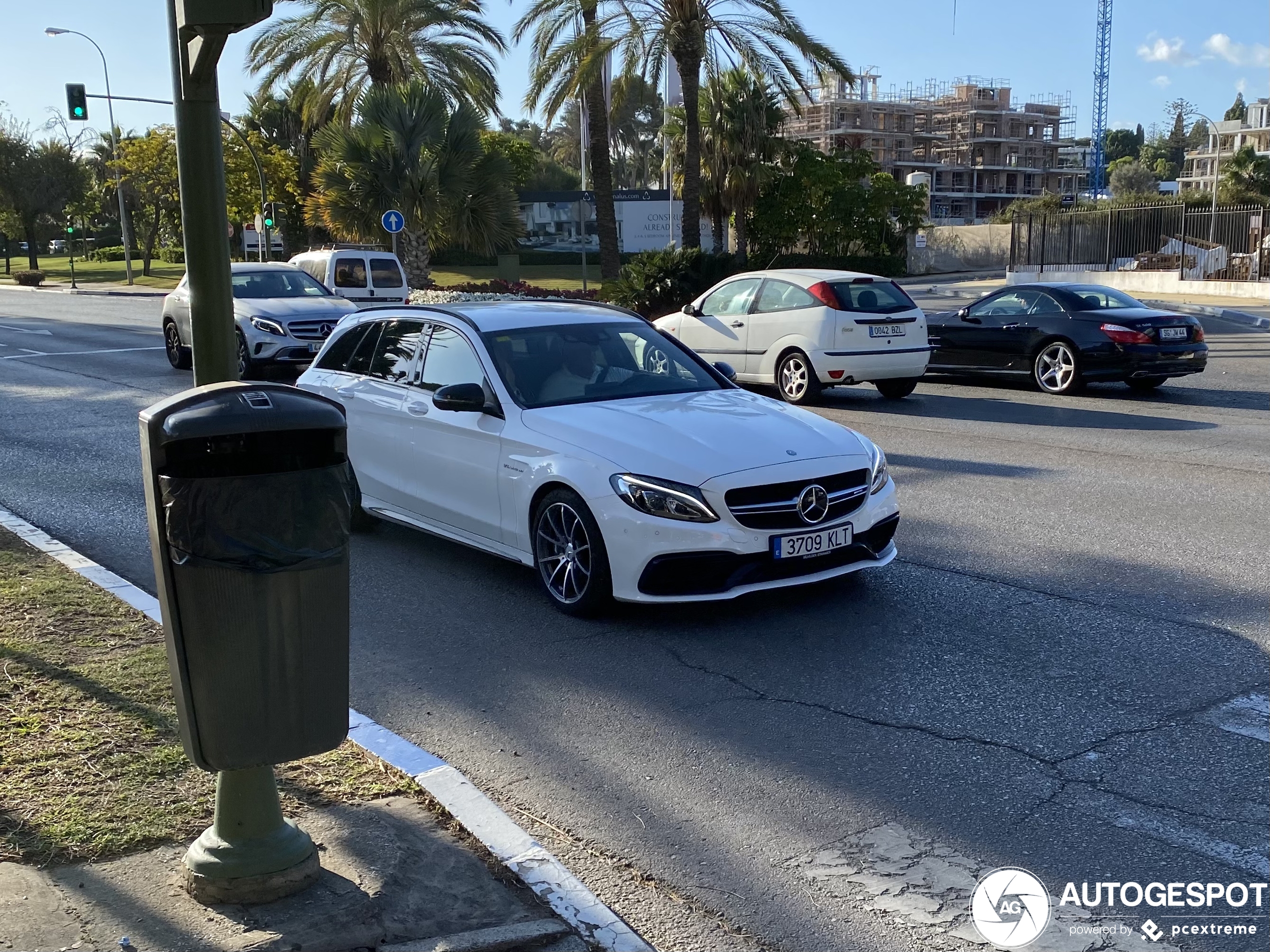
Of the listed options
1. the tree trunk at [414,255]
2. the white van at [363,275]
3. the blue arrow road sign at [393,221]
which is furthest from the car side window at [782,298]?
the tree trunk at [414,255]

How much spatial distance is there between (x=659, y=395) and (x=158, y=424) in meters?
4.09

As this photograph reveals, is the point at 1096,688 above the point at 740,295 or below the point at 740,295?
below

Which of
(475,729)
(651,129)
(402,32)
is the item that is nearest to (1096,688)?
(475,729)

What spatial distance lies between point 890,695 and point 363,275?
2017 centimetres

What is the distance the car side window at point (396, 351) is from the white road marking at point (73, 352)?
50.7ft

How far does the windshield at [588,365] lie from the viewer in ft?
22.7

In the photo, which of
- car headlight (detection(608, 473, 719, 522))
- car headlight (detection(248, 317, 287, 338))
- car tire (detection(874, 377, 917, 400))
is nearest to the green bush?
car headlight (detection(248, 317, 287, 338))

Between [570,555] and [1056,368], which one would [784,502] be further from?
[1056,368]

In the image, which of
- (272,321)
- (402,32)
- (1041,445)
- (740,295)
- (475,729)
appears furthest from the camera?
(402,32)

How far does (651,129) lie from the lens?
344 feet

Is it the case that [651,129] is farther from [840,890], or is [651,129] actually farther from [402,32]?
[840,890]

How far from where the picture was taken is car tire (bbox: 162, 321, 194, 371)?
61.5ft

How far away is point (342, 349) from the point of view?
8398 millimetres

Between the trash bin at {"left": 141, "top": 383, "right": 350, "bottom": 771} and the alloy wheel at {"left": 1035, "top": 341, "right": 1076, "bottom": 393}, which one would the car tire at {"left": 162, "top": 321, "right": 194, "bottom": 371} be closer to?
the alloy wheel at {"left": 1035, "top": 341, "right": 1076, "bottom": 393}
